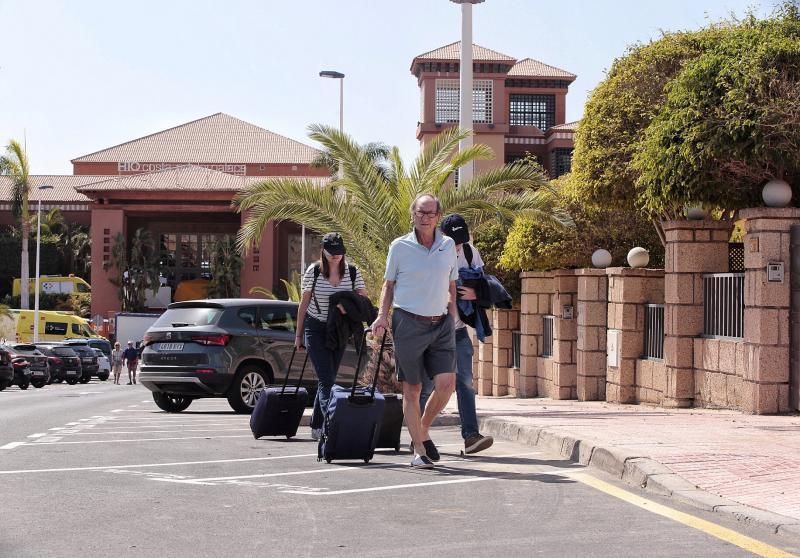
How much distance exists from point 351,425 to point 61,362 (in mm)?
39344

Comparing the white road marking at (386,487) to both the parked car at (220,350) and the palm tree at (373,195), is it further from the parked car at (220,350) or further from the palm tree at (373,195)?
the palm tree at (373,195)

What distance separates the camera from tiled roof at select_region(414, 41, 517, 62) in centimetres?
6244

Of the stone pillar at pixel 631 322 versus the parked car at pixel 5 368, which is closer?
the stone pillar at pixel 631 322

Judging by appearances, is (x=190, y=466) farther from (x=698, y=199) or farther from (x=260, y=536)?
(x=698, y=199)

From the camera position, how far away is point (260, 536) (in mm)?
6043

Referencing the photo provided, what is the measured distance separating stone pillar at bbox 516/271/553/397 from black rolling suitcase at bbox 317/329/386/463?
15.5 meters

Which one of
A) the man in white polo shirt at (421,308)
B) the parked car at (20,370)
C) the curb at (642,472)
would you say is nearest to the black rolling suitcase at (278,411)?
the curb at (642,472)

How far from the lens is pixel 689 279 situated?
15.7 meters

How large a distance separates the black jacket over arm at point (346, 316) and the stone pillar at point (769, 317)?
4924mm

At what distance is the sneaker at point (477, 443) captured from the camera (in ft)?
31.5

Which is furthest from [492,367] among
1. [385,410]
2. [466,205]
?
[385,410]

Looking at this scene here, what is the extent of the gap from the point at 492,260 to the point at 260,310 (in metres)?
13.1

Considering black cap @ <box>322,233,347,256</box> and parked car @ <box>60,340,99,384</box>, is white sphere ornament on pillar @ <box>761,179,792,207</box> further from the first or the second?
parked car @ <box>60,340,99,384</box>

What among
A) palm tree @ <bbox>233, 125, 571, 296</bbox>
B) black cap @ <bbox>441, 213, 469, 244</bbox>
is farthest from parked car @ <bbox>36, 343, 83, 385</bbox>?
black cap @ <bbox>441, 213, 469, 244</bbox>
